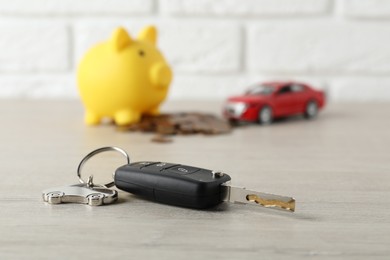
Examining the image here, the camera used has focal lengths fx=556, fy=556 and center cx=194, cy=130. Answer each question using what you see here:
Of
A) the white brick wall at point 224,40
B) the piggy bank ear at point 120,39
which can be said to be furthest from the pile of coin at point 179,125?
the white brick wall at point 224,40

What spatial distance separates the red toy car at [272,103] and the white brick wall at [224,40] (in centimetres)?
38

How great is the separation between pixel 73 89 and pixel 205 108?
1.47ft

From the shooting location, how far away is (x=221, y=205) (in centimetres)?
51

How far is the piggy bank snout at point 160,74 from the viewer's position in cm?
98

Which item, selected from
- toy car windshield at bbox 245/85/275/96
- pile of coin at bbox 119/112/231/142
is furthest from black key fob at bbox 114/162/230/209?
toy car windshield at bbox 245/85/275/96

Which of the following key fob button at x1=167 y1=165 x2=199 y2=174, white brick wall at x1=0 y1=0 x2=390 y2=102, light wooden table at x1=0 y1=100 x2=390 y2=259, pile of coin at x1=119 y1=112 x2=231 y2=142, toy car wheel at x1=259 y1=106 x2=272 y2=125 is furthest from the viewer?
white brick wall at x1=0 y1=0 x2=390 y2=102

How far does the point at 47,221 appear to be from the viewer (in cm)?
46

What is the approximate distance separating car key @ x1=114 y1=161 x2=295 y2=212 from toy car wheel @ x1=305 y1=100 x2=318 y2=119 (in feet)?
2.15

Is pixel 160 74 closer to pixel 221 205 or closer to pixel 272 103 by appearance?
pixel 272 103

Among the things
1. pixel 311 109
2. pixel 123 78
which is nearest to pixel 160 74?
pixel 123 78

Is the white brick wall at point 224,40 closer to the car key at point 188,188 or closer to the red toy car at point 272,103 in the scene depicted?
the red toy car at point 272,103

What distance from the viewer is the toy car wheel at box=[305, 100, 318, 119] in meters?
1.13

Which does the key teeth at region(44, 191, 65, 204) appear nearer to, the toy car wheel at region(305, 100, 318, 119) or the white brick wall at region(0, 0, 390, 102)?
the toy car wheel at region(305, 100, 318, 119)

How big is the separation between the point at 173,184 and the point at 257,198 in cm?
7
